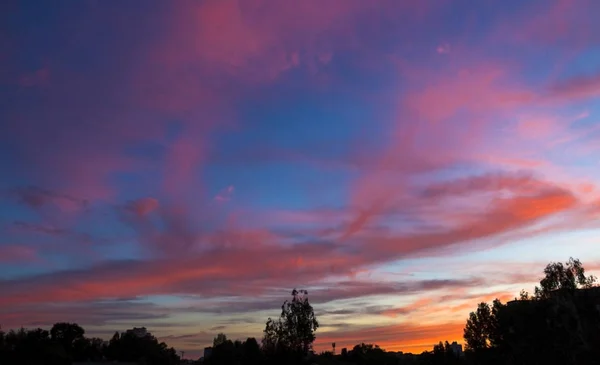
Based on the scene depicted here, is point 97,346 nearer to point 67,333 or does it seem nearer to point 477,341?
point 67,333

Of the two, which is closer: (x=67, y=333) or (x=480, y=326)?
(x=480, y=326)

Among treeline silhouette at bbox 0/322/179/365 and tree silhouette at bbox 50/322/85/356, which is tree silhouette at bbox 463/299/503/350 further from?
tree silhouette at bbox 50/322/85/356

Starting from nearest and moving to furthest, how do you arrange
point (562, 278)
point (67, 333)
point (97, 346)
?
point (562, 278), point (67, 333), point (97, 346)

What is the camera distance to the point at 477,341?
92.2 meters

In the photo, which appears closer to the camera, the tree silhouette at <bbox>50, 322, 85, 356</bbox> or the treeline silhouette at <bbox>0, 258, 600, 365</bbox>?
the treeline silhouette at <bbox>0, 258, 600, 365</bbox>

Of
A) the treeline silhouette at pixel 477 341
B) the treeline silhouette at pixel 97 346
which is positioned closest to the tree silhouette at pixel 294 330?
the treeline silhouette at pixel 477 341

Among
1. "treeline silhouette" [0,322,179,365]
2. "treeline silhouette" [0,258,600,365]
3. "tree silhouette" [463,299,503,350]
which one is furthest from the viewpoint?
"treeline silhouette" [0,322,179,365]

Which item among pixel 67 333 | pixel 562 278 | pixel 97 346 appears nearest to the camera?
pixel 562 278

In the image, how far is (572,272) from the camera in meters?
74.2

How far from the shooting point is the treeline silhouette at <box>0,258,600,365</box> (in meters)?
57.5

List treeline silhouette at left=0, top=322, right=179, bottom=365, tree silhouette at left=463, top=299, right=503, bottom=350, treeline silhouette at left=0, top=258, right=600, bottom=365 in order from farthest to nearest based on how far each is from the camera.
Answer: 1. treeline silhouette at left=0, top=322, right=179, bottom=365
2. tree silhouette at left=463, top=299, right=503, bottom=350
3. treeline silhouette at left=0, top=258, right=600, bottom=365

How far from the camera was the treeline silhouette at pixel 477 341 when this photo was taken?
57469 mm

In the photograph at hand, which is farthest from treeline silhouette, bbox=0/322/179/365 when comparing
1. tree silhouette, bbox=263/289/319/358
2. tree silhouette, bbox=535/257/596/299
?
tree silhouette, bbox=535/257/596/299

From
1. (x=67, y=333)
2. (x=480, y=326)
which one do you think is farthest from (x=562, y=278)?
(x=67, y=333)
